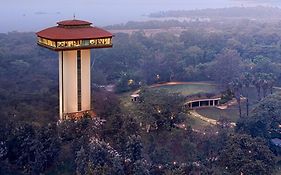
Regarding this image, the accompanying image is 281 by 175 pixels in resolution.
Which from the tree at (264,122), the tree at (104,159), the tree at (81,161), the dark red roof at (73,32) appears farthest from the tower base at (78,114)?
the tree at (264,122)

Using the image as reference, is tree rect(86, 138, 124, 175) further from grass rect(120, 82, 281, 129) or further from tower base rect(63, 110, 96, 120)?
grass rect(120, 82, 281, 129)

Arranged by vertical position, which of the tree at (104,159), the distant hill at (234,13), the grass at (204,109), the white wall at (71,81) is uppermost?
the distant hill at (234,13)

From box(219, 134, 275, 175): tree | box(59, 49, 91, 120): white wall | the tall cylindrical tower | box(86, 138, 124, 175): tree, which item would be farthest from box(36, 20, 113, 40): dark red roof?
box(219, 134, 275, 175): tree

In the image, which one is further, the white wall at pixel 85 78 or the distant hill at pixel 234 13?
the distant hill at pixel 234 13

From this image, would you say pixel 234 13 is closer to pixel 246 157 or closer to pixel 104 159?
pixel 246 157

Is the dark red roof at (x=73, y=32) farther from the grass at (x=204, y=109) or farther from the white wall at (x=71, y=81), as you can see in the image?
the grass at (x=204, y=109)

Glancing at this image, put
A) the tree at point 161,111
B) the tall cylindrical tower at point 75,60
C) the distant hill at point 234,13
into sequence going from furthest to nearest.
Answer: the distant hill at point 234,13, the tree at point 161,111, the tall cylindrical tower at point 75,60

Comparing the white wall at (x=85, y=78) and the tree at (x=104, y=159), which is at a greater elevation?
the white wall at (x=85, y=78)

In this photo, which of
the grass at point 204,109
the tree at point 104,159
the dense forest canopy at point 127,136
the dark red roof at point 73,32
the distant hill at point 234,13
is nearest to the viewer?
the tree at point 104,159

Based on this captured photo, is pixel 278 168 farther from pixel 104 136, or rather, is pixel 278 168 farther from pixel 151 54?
pixel 151 54
